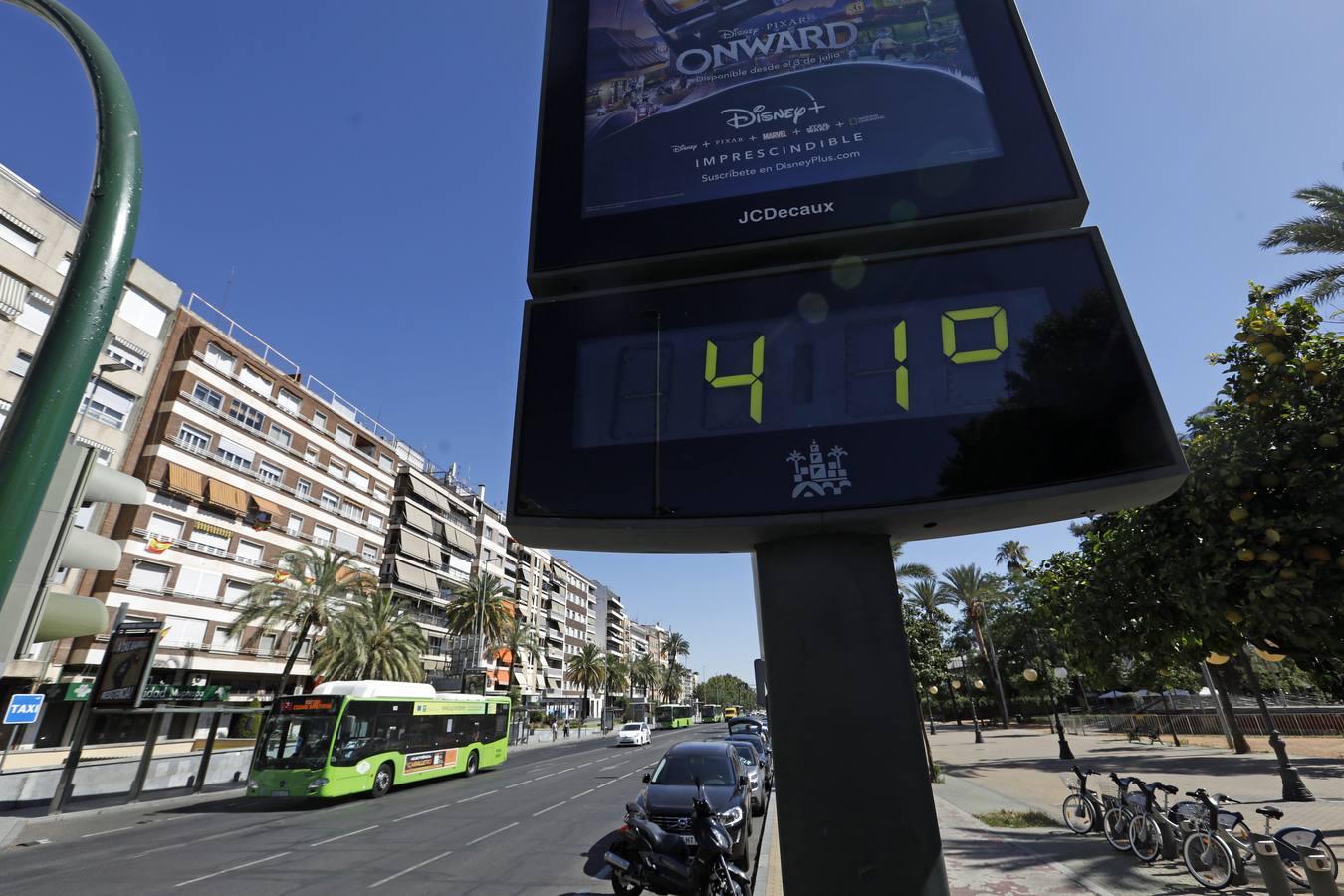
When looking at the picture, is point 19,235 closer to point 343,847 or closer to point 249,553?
point 249,553

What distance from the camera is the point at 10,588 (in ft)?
5.58

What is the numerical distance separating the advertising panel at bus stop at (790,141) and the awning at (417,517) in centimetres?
5318

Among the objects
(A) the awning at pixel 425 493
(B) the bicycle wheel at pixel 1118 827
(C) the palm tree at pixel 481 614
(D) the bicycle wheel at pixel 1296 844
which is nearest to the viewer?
(D) the bicycle wheel at pixel 1296 844

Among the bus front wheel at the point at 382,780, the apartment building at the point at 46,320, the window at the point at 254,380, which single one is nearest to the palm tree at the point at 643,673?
the window at the point at 254,380

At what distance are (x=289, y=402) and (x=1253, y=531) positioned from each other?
158 ft

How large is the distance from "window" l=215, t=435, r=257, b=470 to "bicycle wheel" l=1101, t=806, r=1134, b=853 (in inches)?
1677

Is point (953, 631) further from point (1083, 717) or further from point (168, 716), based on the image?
point (168, 716)

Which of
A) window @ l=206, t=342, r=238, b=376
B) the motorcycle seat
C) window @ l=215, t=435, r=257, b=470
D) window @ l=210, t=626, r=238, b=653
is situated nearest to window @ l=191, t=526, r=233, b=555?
window @ l=215, t=435, r=257, b=470

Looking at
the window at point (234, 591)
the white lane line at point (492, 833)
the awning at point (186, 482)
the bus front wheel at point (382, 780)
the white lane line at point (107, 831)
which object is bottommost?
the white lane line at point (107, 831)

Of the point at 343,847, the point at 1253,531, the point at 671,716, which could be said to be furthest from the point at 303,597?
the point at 671,716

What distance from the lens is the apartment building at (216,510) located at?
31.9 meters

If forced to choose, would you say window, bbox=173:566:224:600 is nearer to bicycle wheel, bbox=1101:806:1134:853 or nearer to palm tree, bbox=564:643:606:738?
bicycle wheel, bbox=1101:806:1134:853

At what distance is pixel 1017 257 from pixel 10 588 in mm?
Answer: 3941

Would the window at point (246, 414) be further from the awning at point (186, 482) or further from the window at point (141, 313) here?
the window at point (141, 313)
